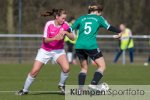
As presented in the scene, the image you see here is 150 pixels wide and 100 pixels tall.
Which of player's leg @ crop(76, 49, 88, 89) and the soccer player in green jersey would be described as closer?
the soccer player in green jersey

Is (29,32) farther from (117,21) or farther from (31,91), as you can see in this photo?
(31,91)

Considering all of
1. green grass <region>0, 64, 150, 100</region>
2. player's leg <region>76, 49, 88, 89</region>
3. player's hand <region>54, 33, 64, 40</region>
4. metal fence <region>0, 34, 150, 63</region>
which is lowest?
metal fence <region>0, 34, 150, 63</region>

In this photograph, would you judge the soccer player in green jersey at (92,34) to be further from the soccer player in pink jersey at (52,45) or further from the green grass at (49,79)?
the green grass at (49,79)

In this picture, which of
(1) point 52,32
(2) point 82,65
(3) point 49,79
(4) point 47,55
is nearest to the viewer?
(2) point 82,65

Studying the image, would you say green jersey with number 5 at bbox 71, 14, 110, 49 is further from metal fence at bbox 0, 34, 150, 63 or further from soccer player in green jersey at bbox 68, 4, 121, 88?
metal fence at bbox 0, 34, 150, 63

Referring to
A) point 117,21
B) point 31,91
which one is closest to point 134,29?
point 117,21

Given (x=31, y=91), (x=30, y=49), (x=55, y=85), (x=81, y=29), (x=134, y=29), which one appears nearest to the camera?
(x=81, y=29)

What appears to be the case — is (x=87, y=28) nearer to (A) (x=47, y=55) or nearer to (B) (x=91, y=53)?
(B) (x=91, y=53)

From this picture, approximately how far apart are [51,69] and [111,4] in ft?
48.7

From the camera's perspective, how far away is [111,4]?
118ft

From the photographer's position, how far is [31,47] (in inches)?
1090

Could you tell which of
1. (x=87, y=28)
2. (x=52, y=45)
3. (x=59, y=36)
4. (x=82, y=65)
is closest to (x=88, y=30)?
(x=87, y=28)

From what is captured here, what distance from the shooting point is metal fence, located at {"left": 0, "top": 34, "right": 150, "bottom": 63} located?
26812mm

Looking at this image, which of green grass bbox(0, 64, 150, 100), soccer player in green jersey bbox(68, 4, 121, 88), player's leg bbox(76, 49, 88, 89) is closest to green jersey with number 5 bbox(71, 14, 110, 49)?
soccer player in green jersey bbox(68, 4, 121, 88)
